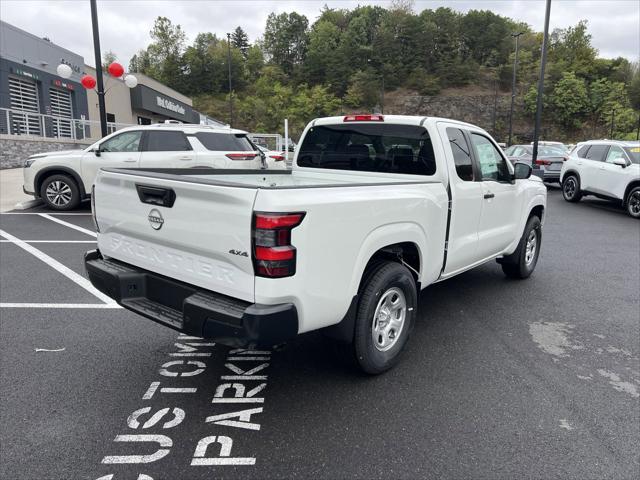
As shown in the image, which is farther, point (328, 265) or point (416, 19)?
point (416, 19)

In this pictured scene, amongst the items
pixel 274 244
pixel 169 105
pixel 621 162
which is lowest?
pixel 274 244

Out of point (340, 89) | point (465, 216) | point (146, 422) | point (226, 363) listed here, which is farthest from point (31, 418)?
point (340, 89)

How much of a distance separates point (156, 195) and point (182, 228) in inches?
12.8

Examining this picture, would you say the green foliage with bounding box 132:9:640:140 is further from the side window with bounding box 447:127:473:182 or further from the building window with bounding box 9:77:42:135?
the side window with bounding box 447:127:473:182

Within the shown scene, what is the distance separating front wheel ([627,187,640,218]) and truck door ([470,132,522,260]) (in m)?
8.32

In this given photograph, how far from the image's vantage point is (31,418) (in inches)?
111

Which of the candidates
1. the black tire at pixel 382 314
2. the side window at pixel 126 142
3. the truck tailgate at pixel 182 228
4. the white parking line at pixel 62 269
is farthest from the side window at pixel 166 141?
the black tire at pixel 382 314

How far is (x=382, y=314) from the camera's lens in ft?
11.2

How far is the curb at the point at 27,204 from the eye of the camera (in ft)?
34.7

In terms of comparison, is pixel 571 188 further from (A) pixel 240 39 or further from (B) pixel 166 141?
(A) pixel 240 39

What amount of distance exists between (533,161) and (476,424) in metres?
16.5

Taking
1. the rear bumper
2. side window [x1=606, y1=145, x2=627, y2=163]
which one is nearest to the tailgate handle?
the rear bumper

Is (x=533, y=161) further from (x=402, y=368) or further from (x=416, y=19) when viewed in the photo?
(x=416, y=19)

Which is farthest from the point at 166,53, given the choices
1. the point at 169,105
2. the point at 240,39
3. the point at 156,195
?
the point at 156,195
